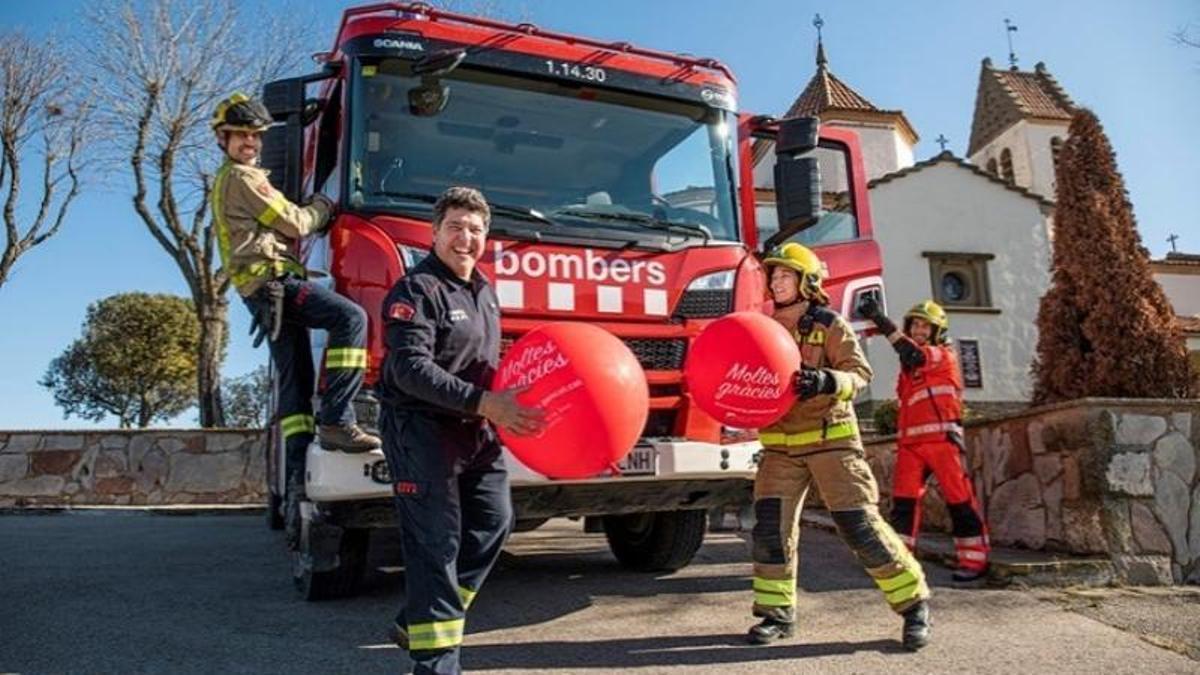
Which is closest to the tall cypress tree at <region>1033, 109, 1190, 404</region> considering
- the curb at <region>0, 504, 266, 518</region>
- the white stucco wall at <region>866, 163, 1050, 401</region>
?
the curb at <region>0, 504, 266, 518</region>

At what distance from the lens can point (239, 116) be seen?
4.26 m

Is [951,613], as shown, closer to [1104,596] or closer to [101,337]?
[1104,596]

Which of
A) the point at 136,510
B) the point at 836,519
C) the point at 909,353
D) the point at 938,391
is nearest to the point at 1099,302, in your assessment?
the point at 938,391

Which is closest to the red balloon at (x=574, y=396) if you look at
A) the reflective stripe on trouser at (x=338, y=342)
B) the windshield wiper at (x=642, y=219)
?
the reflective stripe on trouser at (x=338, y=342)

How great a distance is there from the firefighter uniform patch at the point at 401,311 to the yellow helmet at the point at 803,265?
194 centimetres

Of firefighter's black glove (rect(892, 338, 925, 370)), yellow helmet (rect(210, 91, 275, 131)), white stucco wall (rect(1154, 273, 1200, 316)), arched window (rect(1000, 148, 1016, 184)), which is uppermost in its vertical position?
arched window (rect(1000, 148, 1016, 184))

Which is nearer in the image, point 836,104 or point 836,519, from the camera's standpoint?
point 836,519

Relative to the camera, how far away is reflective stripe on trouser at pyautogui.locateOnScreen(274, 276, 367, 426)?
12.4 ft

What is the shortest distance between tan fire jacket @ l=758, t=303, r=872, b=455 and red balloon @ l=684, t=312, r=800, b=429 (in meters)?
0.30

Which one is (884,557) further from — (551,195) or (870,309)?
(551,195)

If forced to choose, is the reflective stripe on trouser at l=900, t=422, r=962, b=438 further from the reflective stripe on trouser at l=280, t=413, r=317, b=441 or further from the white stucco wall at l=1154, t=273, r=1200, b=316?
the white stucco wall at l=1154, t=273, r=1200, b=316

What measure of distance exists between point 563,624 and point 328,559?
1179 mm

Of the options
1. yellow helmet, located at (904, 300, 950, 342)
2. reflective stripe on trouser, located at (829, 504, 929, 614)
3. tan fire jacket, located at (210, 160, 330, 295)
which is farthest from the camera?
yellow helmet, located at (904, 300, 950, 342)

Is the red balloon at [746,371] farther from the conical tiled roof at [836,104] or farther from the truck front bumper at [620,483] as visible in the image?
the conical tiled roof at [836,104]
